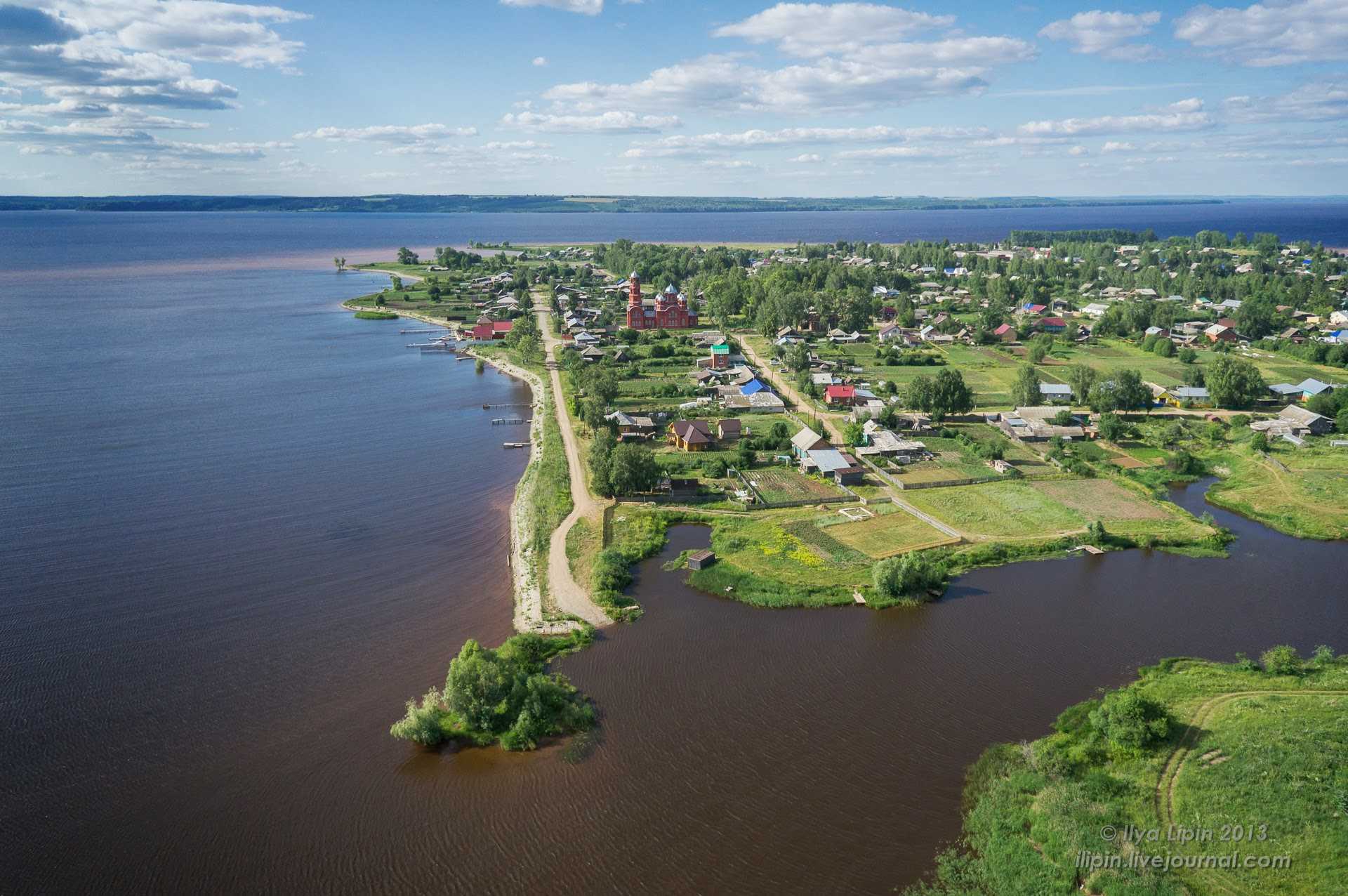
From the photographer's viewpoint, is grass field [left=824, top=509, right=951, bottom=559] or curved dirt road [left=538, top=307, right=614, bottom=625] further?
grass field [left=824, top=509, right=951, bottom=559]

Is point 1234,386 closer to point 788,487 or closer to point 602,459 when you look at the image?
point 788,487

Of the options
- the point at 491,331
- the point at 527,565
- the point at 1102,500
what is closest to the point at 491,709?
the point at 527,565

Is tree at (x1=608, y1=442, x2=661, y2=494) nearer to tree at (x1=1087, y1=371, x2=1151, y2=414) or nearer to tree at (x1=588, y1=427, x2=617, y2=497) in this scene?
tree at (x1=588, y1=427, x2=617, y2=497)

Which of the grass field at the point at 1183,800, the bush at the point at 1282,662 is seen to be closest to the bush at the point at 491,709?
the grass field at the point at 1183,800

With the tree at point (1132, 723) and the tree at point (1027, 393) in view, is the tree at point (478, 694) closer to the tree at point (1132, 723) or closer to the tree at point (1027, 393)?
the tree at point (1132, 723)

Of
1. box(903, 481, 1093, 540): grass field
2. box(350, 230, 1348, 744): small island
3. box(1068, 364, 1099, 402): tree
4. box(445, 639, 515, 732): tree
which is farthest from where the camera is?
box(1068, 364, 1099, 402): tree

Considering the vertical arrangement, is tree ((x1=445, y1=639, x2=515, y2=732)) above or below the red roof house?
below

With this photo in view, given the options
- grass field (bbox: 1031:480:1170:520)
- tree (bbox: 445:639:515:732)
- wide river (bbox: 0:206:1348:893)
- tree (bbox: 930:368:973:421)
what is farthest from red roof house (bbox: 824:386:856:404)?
tree (bbox: 445:639:515:732)
